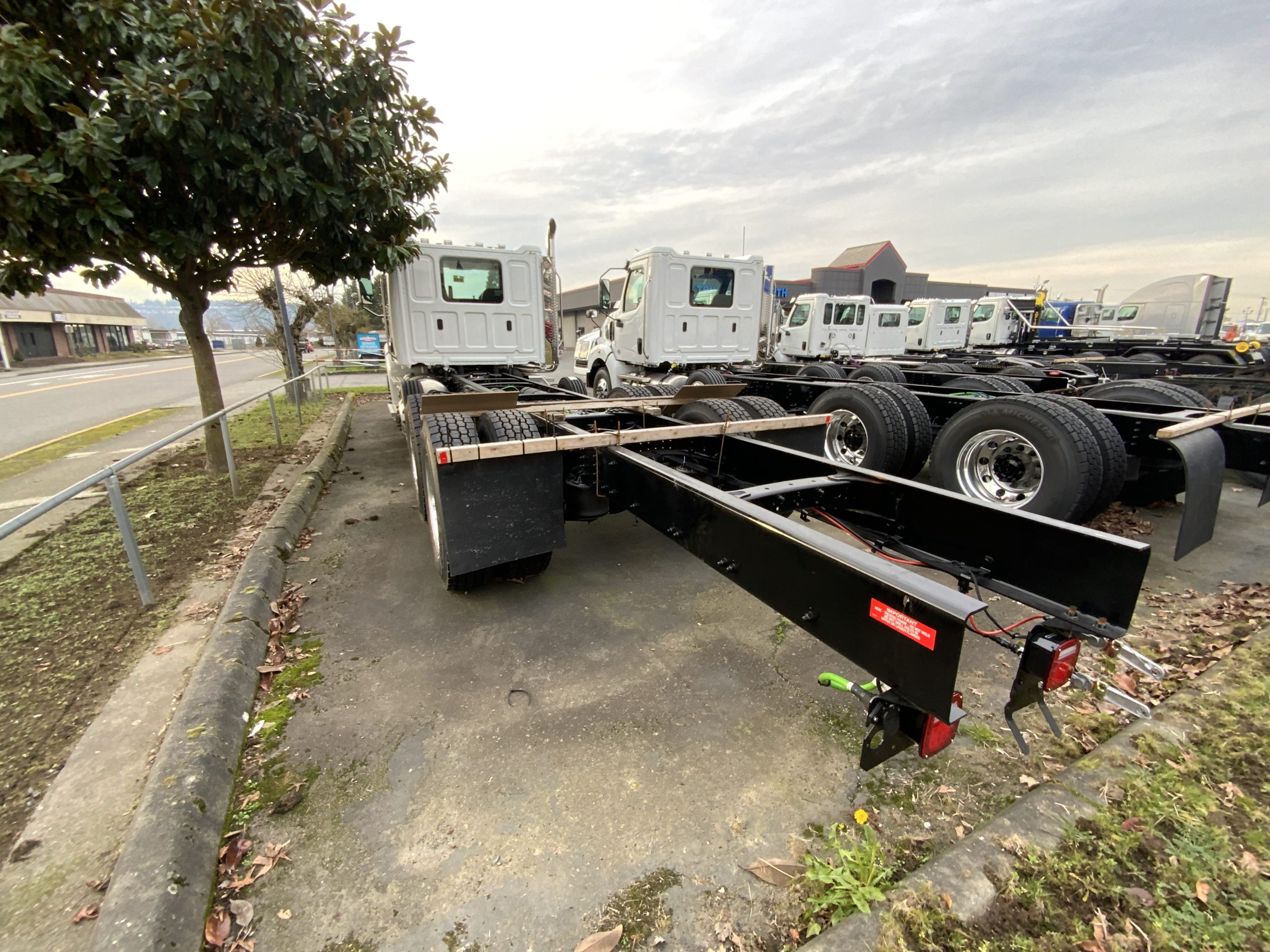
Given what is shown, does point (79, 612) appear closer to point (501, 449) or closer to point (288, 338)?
point (501, 449)

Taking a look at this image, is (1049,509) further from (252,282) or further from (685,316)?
(252,282)

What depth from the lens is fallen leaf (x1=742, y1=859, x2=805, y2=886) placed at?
5.79 feet

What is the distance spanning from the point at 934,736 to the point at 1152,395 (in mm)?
5009

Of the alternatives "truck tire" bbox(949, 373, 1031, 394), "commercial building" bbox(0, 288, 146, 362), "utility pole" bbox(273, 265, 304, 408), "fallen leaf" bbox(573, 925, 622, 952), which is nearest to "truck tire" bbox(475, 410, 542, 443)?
"fallen leaf" bbox(573, 925, 622, 952)

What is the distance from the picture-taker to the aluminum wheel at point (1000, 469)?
4.00m

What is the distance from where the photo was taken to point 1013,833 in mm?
1842

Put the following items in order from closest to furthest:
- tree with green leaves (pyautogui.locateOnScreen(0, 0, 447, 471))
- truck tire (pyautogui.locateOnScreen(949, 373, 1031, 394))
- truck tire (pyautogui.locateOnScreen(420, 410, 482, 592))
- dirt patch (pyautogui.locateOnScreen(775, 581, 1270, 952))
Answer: dirt patch (pyautogui.locateOnScreen(775, 581, 1270, 952)) → truck tire (pyautogui.locateOnScreen(420, 410, 482, 592)) → tree with green leaves (pyautogui.locateOnScreen(0, 0, 447, 471)) → truck tire (pyautogui.locateOnScreen(949, 373, 1031, 394))

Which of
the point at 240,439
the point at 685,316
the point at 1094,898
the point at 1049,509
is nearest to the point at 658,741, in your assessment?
the point at 1094,898

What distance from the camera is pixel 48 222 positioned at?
12.4 ft

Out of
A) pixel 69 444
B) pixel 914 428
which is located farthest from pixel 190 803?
pixel 69 444

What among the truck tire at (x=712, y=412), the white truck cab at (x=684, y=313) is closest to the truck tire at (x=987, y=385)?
the truck tire at (x=712, y=412)

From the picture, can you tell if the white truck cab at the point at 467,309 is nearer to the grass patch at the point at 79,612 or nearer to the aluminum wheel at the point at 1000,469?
the grass patch at the point at 79,612

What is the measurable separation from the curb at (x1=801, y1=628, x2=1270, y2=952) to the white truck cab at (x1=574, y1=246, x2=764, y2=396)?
718cm

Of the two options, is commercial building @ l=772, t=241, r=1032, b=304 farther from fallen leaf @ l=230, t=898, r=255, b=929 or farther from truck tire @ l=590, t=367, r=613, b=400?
fallen leaf @ l=230, t=898, r=255, b=929
